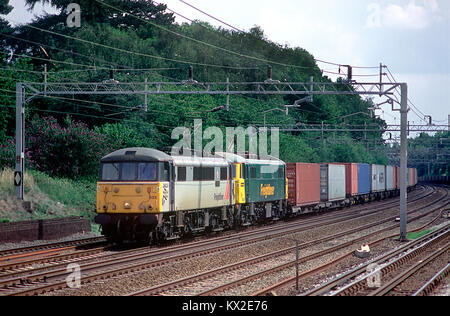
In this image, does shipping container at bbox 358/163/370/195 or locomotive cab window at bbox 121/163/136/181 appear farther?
shipping container at bbox 358/163/370/195

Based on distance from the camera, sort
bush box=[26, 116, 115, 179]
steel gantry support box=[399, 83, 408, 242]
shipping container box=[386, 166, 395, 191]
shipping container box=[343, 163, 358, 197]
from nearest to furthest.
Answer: steel gantry support box=[399, 83, 408, 242]
bush box=[26, 116, 115, 179]
shipping container box=[343, 163, 358, 197]
shipping container box=[386, 166, 395, 191]

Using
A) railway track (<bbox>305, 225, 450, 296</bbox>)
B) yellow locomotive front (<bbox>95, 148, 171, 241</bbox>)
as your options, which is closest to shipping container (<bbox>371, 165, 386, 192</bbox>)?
railway track (<bbox>305, 225, 450, 296</bbox>)

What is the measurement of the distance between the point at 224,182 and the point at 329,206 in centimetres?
2000

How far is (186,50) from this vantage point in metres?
78.1

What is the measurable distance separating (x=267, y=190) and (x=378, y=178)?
3163cm

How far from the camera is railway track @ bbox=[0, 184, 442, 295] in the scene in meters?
15.2

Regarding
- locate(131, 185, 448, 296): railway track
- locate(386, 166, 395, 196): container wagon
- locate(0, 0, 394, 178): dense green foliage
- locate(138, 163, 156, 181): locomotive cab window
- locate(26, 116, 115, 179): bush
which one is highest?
locate(0, 0, 394, 178): dense green foliage

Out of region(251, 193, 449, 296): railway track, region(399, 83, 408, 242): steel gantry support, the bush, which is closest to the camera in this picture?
region(251, 193, 449, 296): railway track

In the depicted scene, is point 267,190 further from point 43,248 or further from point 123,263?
point 123,263

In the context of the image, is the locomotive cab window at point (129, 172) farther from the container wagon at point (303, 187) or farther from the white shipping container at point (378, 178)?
the white shipping container at point (378, 178)

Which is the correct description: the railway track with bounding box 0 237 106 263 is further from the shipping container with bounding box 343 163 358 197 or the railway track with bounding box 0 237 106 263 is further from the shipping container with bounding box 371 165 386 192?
the shipping container with bounding box 371 165 386 192

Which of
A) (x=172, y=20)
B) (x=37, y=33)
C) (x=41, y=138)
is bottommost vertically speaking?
(x=41, y=138)
